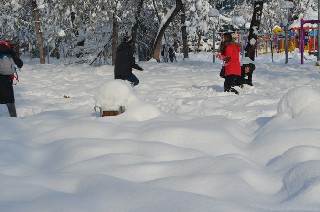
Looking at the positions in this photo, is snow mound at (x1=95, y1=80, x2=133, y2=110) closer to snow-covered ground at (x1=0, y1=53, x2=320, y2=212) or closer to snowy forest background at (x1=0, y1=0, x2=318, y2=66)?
snow-covered ground at (x1=0, y1=53, x2=320, y2=212)

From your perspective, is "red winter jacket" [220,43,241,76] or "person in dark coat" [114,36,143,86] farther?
"red winter jacket" [220,43,241,76]

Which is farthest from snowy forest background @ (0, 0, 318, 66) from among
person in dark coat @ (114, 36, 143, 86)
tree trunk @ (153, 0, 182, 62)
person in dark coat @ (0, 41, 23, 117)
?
person in dark coat @ (0, 41, 23, 117)

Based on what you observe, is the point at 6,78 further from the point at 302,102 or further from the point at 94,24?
the point at 94,24

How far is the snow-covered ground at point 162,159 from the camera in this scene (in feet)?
10.2

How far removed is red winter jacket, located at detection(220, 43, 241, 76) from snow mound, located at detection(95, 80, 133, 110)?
4343 millimetres

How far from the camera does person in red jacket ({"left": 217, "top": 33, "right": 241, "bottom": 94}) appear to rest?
9836mm

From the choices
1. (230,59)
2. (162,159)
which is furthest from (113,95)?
(230,59)

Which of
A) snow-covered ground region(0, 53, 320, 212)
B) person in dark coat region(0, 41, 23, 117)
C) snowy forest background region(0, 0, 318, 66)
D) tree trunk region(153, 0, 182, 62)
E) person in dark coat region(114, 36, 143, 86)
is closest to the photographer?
snow-covered ground region(0, 53, 320, 212)

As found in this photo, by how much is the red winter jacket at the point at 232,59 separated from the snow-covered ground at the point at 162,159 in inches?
89.9

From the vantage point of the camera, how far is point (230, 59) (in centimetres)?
990

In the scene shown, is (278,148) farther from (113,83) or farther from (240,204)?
(113,83)

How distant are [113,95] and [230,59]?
4.61m

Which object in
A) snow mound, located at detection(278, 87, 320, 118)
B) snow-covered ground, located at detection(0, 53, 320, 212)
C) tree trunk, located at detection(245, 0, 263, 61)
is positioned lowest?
snow-covered ground, located at detection(0, 53, 320, 212)

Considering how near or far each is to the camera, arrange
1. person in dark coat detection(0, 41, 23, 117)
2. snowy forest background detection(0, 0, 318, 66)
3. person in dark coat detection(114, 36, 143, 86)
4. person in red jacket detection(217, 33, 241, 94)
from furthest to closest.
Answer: snowy forest background detection(0, 0, 318, 66) < person in red jacket detection(217, 33, 241, 94) < person in dark coat detection(114, 36, 143, 86) < person in dark coat detection(0, 41, 23, 117)
